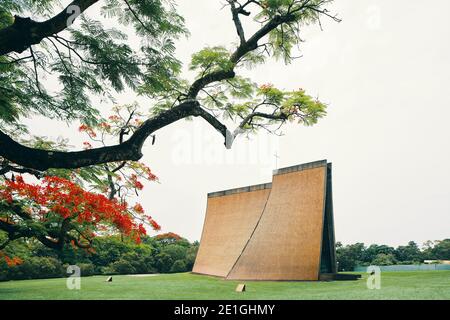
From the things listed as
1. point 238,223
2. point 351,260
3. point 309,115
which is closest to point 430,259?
point 351,260

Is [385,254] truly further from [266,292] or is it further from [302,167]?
[266,292]

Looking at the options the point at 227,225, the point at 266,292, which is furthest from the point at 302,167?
the point at 266,292

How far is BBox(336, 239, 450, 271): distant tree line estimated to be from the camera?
20562 millimetres

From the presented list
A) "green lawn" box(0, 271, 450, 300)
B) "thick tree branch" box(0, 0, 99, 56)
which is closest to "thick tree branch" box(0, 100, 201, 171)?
"thick tree branch" box(0, 0, 99, 56)

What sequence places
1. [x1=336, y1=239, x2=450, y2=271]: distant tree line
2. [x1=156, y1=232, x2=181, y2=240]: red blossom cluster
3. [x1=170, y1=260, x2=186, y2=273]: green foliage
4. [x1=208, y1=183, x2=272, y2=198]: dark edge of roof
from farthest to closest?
[x1=156, y1=232, x2=181, y2=240]: red blossom cluster < [x1=170, y1=260, x2=186, y2=273]: green foliage < [x1=336, y1=239, x2=450, y2=271]: distant tree line < [x1=208, y1=183, x2=272, y2=198]: dark edge of roof

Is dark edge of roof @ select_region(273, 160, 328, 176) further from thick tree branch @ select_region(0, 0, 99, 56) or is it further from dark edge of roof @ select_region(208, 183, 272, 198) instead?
thick tree branch @ select_region(0, 0, 99, 56)

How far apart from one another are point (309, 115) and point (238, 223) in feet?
35.4

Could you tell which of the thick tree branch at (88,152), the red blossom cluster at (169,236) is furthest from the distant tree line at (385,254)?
the thick tree branch at (88,152)

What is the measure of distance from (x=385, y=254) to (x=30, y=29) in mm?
24438

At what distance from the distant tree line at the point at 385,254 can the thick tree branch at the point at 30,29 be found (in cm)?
1974

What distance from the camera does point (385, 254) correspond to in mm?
23328

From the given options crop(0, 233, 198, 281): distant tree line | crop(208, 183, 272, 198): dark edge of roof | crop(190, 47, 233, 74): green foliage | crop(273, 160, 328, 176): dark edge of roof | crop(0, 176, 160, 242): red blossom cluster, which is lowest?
crop(0, 233, 198, 281): distant tree line

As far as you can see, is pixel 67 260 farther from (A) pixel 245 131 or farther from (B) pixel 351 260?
(A) pixel 245 131

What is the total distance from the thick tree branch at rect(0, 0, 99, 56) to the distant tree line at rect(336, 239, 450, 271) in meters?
19.7
